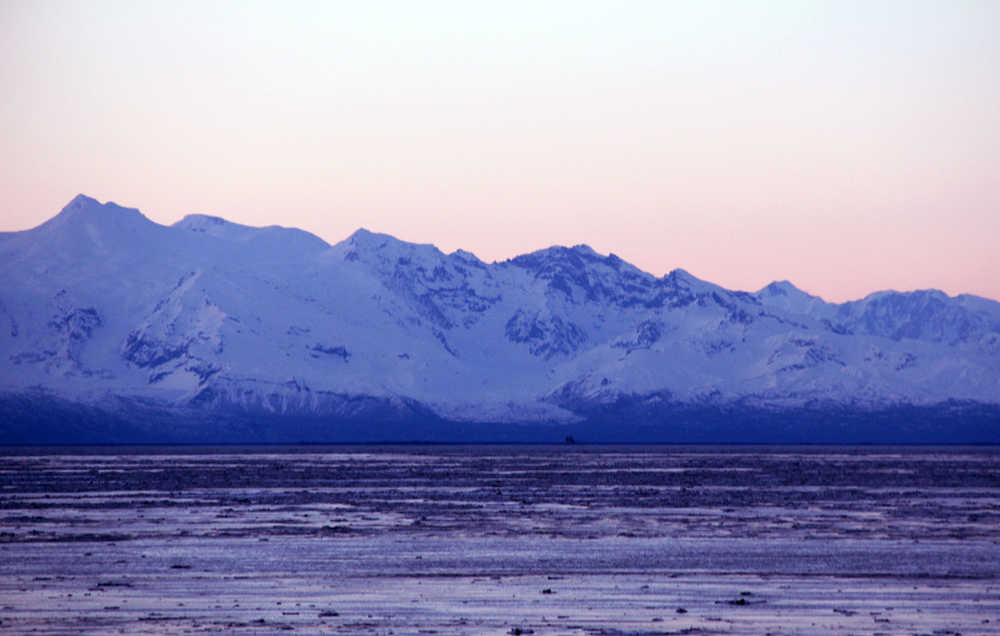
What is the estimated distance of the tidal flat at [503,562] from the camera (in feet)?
124

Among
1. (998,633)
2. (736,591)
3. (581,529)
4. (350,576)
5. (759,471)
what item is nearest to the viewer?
(998,633)

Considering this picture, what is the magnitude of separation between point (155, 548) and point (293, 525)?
10.7 metres

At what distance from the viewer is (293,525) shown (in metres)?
65.1

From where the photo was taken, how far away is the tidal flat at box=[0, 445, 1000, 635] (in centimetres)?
3775

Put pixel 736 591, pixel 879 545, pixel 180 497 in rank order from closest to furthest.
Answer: pixel 736 591 → pixel 879 545 → pixel 180 497

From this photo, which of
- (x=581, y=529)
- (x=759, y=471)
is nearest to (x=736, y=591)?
(x=581, y=529)

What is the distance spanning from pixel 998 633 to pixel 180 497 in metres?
59.2

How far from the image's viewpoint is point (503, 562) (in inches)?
1980

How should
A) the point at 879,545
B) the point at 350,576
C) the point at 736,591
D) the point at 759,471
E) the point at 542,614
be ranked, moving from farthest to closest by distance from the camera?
the point at 759,471, the point at 879,545, the point at 350,576, the point at 736,591, the point at 542,614

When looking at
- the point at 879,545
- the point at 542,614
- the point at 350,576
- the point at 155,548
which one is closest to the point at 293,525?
the point at 155,548

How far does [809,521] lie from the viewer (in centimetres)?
6619

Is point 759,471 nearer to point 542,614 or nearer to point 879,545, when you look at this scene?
point 879,545

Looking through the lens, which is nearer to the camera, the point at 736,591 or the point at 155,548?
the point at 736,591

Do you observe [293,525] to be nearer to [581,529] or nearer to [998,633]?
[581,529]
